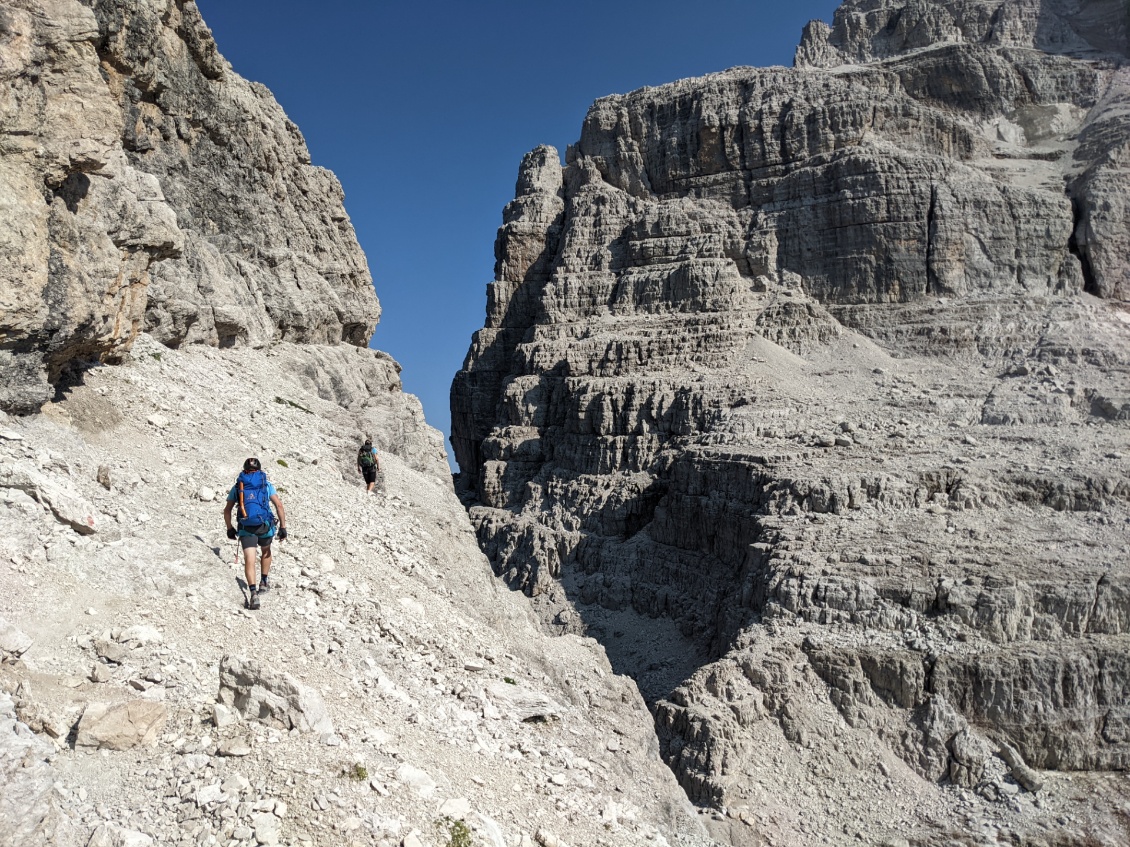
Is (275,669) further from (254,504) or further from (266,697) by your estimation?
(254,504)

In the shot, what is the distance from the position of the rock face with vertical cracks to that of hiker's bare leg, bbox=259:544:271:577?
3.10 m

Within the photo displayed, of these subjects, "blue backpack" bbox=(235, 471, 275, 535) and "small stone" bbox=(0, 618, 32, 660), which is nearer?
"small stone" bbox=(0, 618, 32, 660)

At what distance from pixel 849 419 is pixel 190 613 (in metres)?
35.7

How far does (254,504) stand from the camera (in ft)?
32.8

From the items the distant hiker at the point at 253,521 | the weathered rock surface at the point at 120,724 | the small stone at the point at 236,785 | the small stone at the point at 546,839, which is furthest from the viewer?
the distant hiker at the point at 253,521

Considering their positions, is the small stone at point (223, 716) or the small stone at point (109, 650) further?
the small stone at point (109, 650)

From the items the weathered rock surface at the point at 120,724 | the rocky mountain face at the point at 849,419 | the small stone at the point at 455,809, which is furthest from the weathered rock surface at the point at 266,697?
the rocky mountain face at the point at 849,419

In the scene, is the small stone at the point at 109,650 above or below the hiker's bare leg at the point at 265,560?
below

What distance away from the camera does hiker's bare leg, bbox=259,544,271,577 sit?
391 inches

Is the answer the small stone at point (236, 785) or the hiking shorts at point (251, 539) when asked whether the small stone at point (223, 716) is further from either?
the hiking shorts at point (251, 539)

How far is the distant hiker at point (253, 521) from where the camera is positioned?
31.4 feet

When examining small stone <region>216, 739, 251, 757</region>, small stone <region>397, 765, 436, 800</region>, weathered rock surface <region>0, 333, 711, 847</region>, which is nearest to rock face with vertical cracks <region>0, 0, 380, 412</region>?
weathered rock surface <region>0, 333, 711, 847</region>

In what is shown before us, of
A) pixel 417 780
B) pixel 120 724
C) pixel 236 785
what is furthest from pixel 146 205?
pixel 417 780

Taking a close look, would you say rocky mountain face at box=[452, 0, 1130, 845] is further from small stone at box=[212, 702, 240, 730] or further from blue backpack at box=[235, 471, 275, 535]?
small stone at box=[212, 702, 240, 730]
